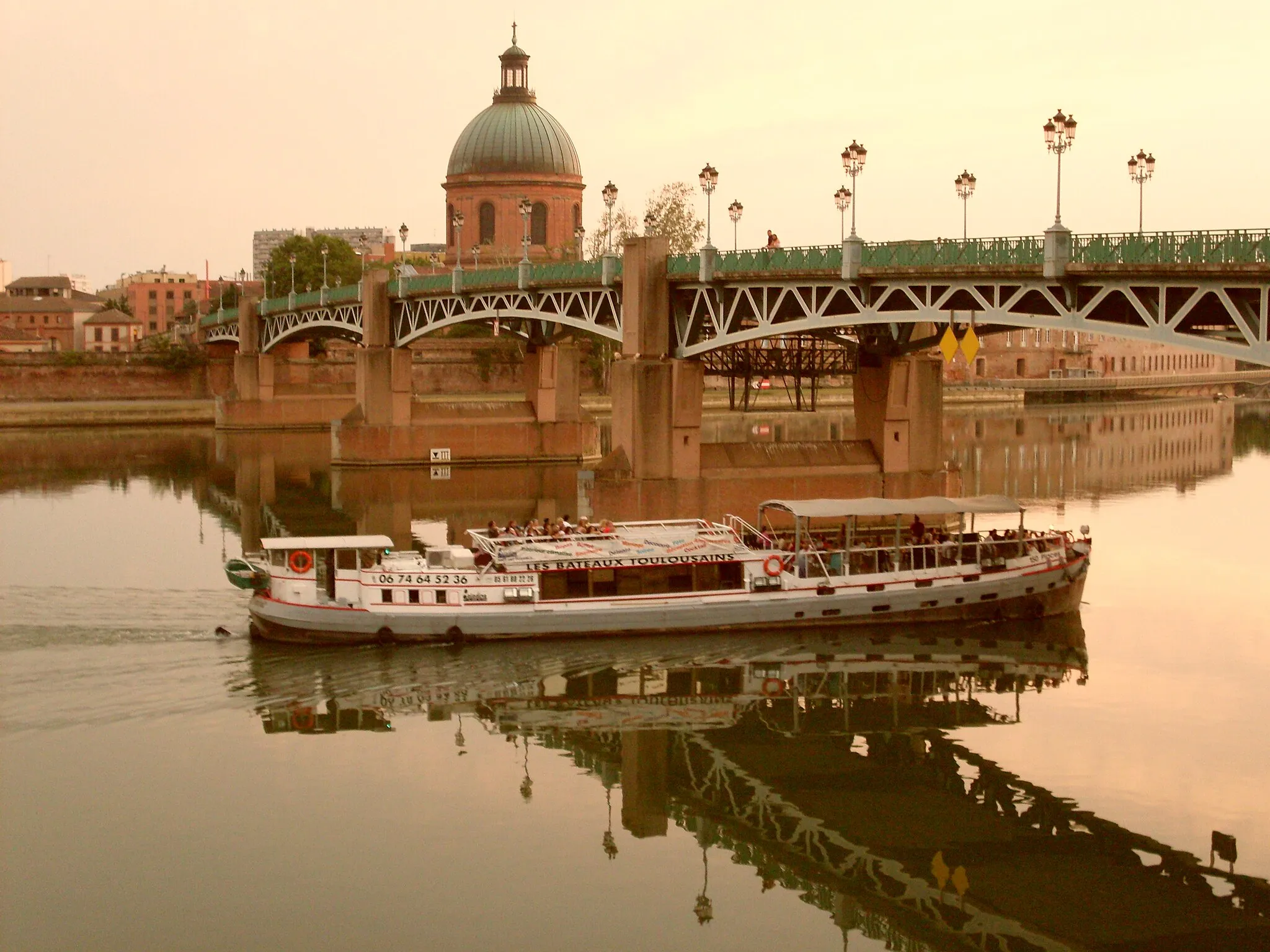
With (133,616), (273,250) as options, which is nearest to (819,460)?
(133,616)

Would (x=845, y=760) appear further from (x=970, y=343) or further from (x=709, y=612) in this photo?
(x=970, y=343)

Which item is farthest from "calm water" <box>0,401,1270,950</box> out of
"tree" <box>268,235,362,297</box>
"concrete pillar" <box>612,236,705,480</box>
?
"tree" <box>268,235,362,297</box>

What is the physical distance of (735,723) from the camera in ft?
106

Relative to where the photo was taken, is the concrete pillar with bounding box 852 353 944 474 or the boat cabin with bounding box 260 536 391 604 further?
the concrete pillar with bounding box 852 353 944 474

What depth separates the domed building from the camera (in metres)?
140

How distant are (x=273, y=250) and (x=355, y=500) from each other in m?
85.2

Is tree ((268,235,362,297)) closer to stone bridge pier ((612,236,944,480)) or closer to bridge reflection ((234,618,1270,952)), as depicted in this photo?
stone bridge pier ((612,236,944,480))

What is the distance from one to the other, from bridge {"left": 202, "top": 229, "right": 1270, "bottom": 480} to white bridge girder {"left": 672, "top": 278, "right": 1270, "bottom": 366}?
2.7 inches

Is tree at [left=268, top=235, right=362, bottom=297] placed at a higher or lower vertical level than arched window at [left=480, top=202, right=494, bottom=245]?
lower

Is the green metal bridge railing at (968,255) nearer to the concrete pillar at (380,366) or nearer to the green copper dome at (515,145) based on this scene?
the concrete pillar at (380,366)

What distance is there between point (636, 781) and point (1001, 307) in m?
19.7

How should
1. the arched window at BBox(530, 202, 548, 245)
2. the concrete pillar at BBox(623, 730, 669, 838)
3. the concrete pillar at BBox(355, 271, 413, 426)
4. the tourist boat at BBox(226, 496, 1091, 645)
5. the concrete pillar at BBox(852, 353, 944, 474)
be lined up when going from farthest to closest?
the arched window at BBox(530, 202, 548, 245) < the concrete pillar at BBox(355, 271, 413, 426) < the concrete pillar at BBox(852, 353, 944, 474) < the tourist boat at BBox(226, 496, 1091, 645) < the concrete pillar at BBox(623, 730, 669, 838)

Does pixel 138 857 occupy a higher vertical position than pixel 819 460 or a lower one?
lower

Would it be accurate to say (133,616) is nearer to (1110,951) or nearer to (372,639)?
(372,639)
